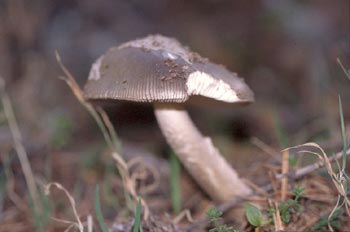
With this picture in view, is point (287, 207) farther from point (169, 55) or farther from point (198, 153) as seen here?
point (169, 55)

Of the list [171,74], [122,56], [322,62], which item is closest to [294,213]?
[171,74]

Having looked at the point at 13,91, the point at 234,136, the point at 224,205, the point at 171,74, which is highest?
the point at 171,74

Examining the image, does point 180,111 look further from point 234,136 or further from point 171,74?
point 234,136

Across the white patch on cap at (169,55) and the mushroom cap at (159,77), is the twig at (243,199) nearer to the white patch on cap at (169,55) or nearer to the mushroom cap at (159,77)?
the mushroom cap at (159,77)

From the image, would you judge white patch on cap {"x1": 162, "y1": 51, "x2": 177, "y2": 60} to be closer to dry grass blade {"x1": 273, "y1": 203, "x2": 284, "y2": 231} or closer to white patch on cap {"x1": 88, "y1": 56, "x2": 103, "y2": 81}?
white patch on cap {"x1": 88, "y1": 56, "x2": 103, "y2": 81}

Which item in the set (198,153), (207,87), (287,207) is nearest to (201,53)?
(198,153)

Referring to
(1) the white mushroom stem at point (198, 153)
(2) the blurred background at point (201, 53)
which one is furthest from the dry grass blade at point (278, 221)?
(2) the blurred background at point (201, 53)

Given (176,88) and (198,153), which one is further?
(198,153)
